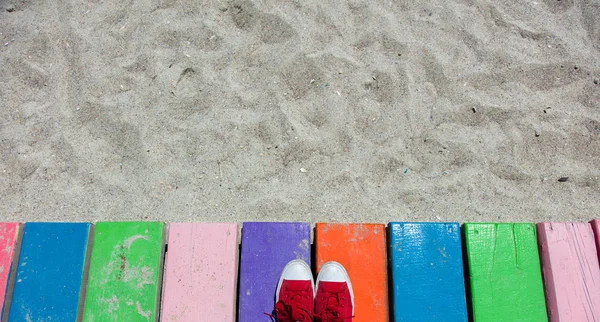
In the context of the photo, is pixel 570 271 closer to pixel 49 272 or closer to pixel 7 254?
pixel 49 272

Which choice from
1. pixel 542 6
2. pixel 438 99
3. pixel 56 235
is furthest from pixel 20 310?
pixel 542 6

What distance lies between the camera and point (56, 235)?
248cm

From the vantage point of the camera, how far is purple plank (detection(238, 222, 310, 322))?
2414 millimetres

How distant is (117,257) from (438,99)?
2.10m

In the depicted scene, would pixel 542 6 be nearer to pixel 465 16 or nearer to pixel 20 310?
pixel 465 16

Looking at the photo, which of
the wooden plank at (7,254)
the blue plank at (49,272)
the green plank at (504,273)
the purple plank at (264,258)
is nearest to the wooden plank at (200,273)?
the purple plank at (264,258)

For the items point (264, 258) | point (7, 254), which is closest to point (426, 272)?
point (264, 258)

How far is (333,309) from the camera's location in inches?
96.0

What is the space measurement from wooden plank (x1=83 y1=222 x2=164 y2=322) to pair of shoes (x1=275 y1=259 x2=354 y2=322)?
0.67m

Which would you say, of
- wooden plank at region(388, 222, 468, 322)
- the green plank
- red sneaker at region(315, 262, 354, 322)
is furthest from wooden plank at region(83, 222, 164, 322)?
the green plank

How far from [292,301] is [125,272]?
89 centimetres

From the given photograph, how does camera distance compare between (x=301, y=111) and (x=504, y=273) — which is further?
(x=301, y=111)

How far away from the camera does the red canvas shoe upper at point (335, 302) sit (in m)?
2.41

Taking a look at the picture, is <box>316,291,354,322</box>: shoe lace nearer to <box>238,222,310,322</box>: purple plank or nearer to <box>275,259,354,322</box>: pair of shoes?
<box>275,259,354,322</box>: pair of shoes
